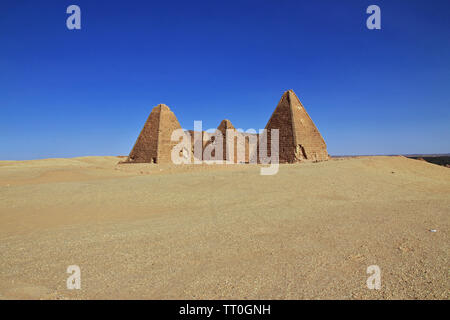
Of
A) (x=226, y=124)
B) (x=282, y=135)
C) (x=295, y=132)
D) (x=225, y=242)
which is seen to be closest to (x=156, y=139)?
(x=282, y=135)

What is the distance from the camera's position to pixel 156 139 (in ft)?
54.5

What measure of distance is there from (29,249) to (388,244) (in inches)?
184

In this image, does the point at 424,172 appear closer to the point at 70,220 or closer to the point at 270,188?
the point at 270,188

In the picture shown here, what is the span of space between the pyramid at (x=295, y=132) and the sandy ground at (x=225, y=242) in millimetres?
7678

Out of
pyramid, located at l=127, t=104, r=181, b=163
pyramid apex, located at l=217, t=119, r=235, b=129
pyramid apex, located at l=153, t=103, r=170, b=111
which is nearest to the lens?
pyramid, located at l=127, t=104, r=181, b=163

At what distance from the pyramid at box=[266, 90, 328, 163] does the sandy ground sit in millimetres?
7678

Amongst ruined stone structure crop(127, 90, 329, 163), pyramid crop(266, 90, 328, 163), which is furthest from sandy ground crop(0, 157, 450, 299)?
ruined stone structure crop(127, 90, 329, 163)

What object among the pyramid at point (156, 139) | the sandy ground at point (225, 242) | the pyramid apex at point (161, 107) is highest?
the pyramid apex at point (161, 107)

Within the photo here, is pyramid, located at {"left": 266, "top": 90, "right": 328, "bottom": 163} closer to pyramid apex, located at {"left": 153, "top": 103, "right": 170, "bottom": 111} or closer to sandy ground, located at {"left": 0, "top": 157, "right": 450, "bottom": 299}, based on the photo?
pyramid apex, located at {"left": 153, "top": 103, "right": 170, "bottom": 111}

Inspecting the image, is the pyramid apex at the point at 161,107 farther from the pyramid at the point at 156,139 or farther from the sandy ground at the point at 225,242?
the sandy ground at the point at 225,242

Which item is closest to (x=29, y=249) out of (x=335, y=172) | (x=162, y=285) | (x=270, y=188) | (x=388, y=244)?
(x=162, y=285)

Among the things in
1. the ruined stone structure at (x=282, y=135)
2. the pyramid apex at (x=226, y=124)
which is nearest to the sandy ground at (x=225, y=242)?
the ruined stone structure at (x=282, y=135)

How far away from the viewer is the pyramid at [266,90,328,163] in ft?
50.0

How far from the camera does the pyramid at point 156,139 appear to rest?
652 inches
